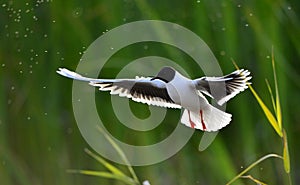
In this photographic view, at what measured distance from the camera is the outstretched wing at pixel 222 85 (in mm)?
844

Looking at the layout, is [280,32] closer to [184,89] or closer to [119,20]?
[119,20]

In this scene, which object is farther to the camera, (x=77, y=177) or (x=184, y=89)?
(x=77, y=177)

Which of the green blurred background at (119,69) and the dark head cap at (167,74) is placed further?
the green blurred background at (119,69)

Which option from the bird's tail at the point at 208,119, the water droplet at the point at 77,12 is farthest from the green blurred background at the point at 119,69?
the bird's tail at the point at 208,119

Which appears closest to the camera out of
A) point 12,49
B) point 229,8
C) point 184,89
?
point 184,89

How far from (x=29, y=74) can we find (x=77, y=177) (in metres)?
0.26

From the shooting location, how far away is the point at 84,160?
1.50 metres

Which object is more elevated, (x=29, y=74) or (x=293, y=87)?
(x=29, y=74)

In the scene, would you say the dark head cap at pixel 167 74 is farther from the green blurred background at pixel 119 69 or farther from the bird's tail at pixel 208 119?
the green blurred background at pixel 119 69

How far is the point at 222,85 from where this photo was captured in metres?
0.86

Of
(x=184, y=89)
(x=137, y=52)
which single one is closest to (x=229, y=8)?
(x=137, y=52)

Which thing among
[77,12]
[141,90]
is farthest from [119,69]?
[141,90]

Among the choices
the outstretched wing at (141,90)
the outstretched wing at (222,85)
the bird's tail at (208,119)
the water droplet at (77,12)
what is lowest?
the bird's tail at (208,119)

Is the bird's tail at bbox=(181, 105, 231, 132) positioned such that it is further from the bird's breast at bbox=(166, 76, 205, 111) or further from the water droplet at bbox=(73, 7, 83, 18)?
the water droplet at bbox=(73, 7, 83, 18)
